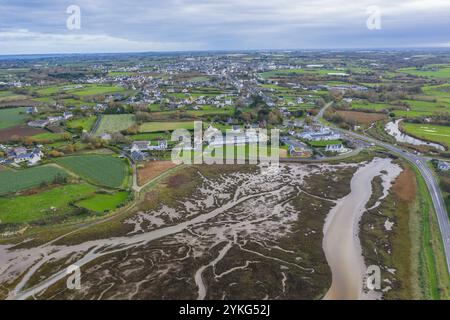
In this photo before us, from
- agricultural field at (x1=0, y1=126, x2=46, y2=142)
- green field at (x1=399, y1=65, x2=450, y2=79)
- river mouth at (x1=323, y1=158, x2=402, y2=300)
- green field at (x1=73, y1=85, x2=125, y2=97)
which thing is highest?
green field at (x1=399, y1=65, x2=450, y2=79)

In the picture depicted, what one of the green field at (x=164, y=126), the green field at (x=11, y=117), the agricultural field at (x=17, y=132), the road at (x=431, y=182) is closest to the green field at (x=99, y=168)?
the green field at (x=164, y=126)

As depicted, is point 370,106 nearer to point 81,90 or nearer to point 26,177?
point 26,177

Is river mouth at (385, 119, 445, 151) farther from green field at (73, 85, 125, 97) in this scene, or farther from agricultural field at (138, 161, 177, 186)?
green field at (73, 85, 125, 97)

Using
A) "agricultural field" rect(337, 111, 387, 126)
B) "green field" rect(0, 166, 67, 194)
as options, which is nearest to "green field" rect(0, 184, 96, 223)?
"green field" rect(0, 166, 67, 194)

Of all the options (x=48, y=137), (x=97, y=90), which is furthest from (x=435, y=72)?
(x=48, y=137)

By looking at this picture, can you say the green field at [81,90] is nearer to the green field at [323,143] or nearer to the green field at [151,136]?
the green field at [151,136]

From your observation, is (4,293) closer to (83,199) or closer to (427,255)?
(83,199)
